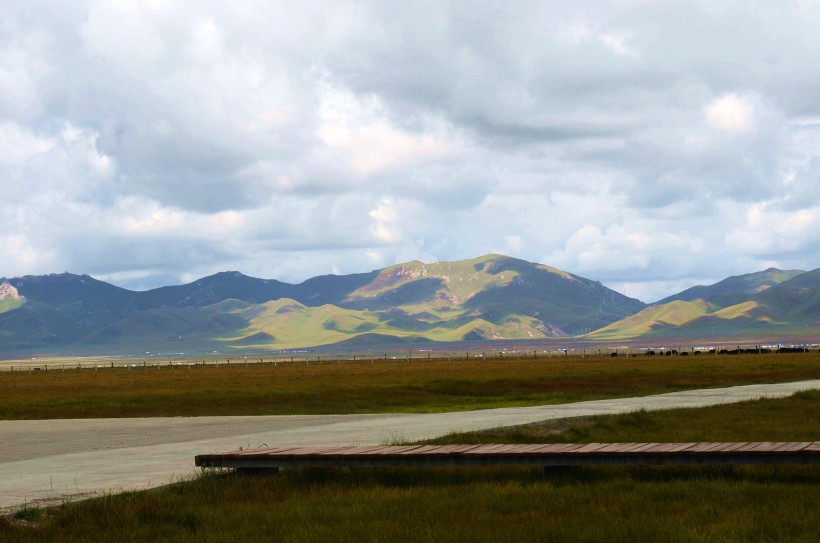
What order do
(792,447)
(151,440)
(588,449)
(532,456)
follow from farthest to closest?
1. (151,440)
2. (588,449)
3. (532,456)
4. (792,447)

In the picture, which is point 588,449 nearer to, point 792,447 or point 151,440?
point 792,447

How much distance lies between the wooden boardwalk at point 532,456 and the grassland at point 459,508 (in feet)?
1.11

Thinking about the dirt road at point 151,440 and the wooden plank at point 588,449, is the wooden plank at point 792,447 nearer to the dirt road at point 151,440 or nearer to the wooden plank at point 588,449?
the wooden plank at point 588,449

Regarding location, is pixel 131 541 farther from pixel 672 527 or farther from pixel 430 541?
pixel 672 527

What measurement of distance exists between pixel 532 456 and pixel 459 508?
2.27m

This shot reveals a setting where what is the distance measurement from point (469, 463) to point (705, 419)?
1426cm

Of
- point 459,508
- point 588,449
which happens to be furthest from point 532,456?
point 459,508

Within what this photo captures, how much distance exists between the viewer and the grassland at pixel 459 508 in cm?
1232

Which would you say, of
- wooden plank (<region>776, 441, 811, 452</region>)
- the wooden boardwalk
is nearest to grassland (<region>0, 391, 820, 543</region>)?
the wooden boardwalk

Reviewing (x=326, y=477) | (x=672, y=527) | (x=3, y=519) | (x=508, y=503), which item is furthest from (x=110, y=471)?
(x=672, y=527)

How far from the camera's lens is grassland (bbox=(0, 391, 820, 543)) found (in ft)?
40.4

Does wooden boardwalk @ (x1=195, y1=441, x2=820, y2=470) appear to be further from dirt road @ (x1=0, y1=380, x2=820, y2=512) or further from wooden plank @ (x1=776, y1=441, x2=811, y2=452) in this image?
dirt road @ (x1=0, y1=380, x2=820, y2=512)

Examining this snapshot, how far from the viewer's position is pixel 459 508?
13992 millimetres

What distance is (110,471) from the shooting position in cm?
1988
